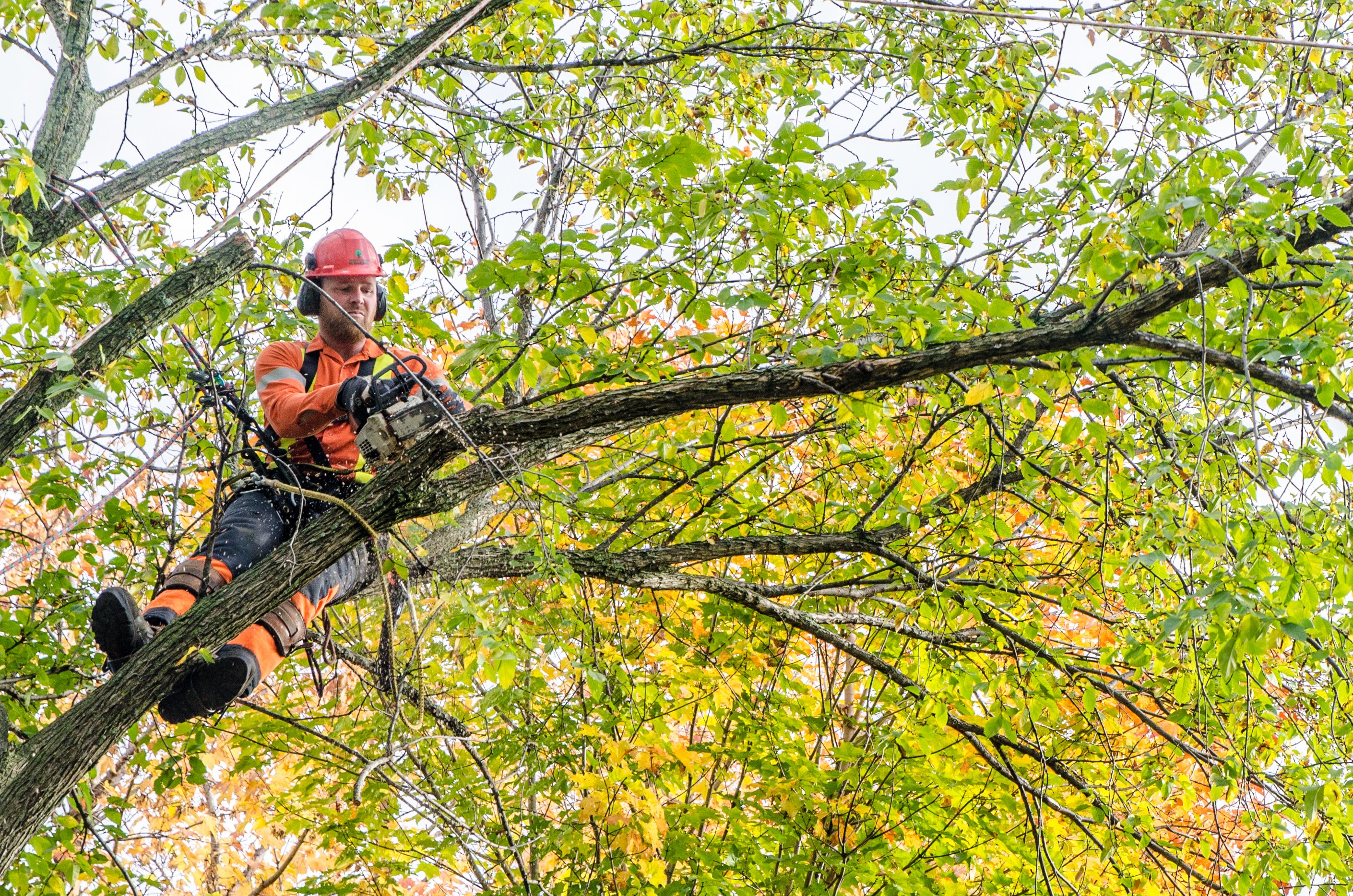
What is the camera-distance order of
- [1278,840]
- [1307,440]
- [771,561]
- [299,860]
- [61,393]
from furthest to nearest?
[299,860]
[771,561]
[1278,840]
[1307,440]
[61,393]

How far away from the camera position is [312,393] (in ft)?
10.4

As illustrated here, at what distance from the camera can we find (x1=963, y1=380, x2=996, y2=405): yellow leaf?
288cm

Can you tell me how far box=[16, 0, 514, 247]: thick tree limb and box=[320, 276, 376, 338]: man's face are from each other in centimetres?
90

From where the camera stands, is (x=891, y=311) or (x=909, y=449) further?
(x=909, y=449)

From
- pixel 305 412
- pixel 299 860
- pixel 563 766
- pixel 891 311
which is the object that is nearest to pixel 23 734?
pixel 305 412

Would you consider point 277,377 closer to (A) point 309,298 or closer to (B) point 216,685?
(A) point 309,298

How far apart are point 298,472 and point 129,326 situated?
817 millimetres

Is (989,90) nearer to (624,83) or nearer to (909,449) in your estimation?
(909,449)

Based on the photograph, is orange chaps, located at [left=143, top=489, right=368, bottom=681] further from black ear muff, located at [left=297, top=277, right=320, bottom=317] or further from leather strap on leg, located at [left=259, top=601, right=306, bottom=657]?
black ear muff, located at [left=297, top=277, right=320, bottom=317]

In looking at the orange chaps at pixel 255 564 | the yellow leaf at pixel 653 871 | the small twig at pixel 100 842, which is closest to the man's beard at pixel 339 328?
the orange chaps at pixel 255 564

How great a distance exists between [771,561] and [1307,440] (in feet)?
10.1

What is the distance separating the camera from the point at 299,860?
7.68 metres

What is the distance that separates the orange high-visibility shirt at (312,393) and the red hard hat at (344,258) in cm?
27

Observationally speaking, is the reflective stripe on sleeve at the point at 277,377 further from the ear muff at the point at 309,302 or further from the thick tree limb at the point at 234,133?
the thick tree limb at the point at 234,133
